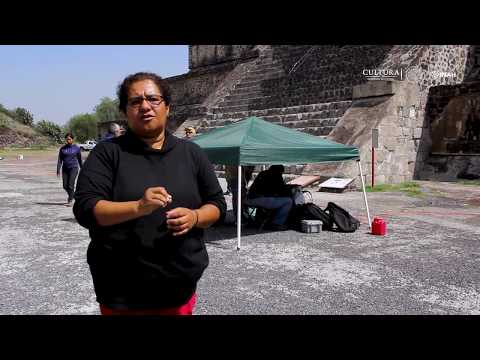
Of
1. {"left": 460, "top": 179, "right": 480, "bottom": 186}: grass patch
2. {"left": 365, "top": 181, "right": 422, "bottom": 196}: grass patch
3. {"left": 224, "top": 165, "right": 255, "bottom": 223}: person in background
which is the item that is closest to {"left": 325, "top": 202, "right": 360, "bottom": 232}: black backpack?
{"left": 224, "top": 165, "right": 255, "bottom": 223}: person in background

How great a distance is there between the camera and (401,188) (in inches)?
553

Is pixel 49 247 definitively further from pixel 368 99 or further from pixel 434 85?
pixel 434 85

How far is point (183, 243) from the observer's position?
191cm

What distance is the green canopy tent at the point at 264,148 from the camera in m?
6.82

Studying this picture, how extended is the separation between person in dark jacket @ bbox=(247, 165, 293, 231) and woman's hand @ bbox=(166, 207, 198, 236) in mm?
6120

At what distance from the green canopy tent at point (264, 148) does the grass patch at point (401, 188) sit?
6.03 meters

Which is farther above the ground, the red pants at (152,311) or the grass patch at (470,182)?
the red pants at (152,311)

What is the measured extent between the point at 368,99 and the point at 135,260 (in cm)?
1465

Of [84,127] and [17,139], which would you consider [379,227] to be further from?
[84,127]

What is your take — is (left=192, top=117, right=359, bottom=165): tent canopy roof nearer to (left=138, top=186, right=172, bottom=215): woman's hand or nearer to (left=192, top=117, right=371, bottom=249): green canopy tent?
(left=192, top=117, right=371, bottom=249): green canopy tent

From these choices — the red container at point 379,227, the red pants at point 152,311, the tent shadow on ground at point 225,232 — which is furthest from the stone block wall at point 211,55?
the red pants at point 152,311

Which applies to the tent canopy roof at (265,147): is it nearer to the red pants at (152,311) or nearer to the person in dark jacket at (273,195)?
the person in dark jacket at (273,195)

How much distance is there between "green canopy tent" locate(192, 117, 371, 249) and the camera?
268 inches
